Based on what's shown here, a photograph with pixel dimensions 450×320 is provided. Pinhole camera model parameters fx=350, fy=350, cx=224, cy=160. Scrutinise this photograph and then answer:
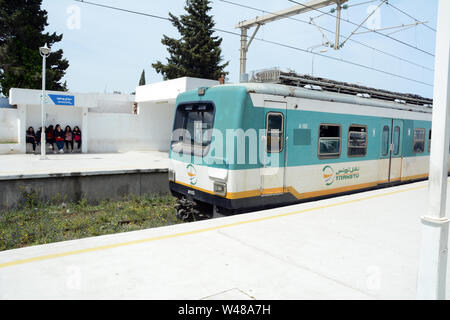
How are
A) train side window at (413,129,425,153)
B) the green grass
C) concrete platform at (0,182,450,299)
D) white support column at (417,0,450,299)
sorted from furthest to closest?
train side window at (413,129,425,153), the green grass, concrete platform at (0,182,450,299), white support column at (417,0,450,299)

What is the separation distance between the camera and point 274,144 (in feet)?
22.2

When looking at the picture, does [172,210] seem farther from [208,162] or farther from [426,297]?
[426,297]

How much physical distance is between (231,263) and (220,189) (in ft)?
7.95

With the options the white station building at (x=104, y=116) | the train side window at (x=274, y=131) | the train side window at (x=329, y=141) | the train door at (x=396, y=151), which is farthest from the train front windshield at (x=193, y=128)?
the white station building at (x=104, y=116)

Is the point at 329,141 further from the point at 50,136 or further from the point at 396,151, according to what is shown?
the point at 50,136

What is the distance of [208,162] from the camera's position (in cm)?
680

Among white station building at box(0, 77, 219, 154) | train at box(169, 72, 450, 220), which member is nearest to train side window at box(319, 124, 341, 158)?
train at box(169, 72, 450, 220)

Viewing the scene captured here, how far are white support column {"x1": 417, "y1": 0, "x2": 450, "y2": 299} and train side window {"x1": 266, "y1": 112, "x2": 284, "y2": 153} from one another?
3.88 meters

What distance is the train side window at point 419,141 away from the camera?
11530 mm

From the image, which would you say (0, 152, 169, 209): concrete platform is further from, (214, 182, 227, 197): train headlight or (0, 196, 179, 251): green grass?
(214, 182, 227, 197): train headlight

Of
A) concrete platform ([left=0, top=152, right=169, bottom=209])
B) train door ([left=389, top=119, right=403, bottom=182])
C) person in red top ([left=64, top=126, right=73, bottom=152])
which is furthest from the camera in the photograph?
person in red top ([left=64, top=126, right=73, bottom=152])

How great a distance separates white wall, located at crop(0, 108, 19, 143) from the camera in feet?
61.2
